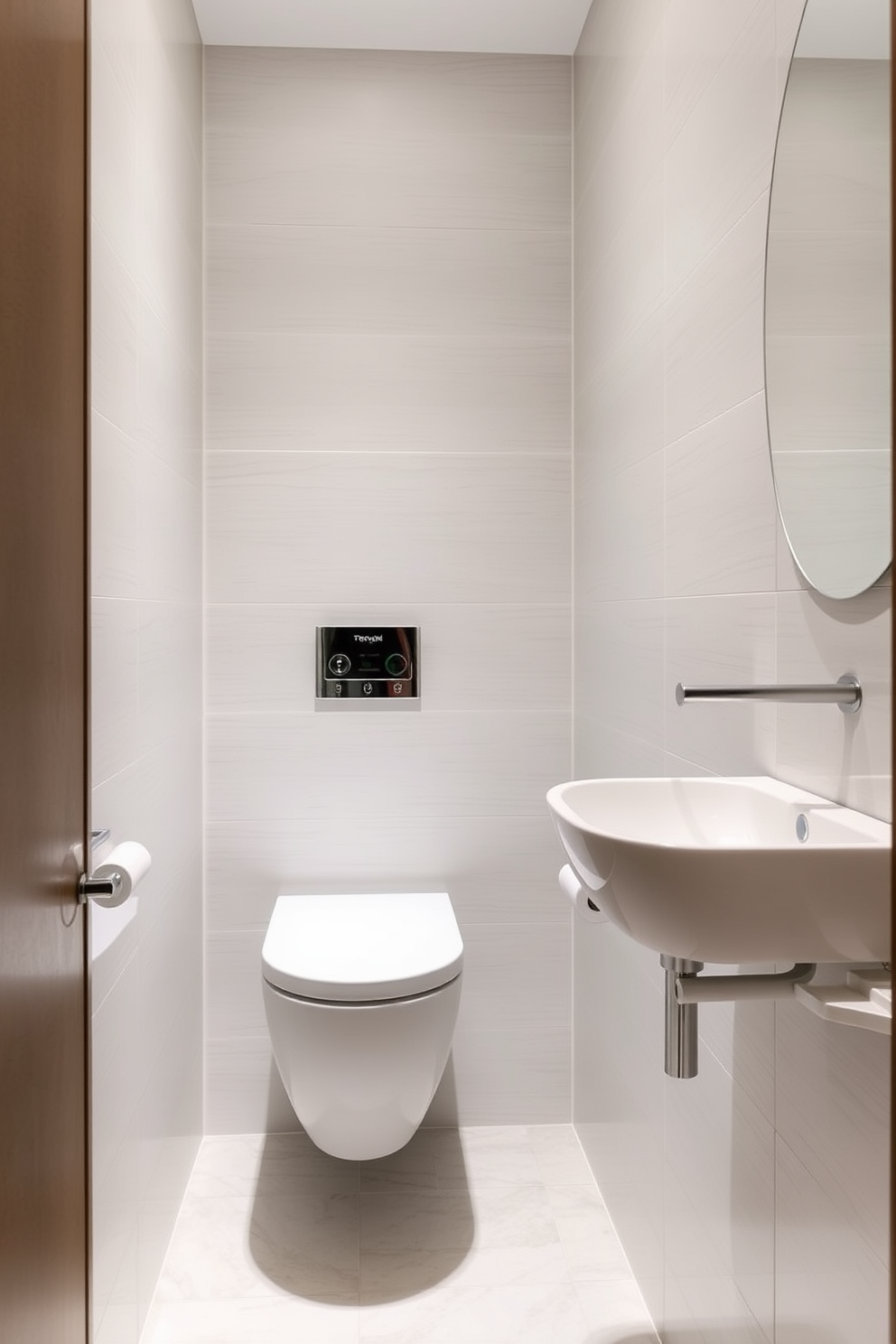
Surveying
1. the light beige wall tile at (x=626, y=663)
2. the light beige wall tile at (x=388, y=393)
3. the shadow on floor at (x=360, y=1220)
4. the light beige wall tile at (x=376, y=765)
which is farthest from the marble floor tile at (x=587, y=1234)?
the light beige wall tile at (x=388, y=393)

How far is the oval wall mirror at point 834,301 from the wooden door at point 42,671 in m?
0.75

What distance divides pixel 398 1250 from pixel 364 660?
1.17m

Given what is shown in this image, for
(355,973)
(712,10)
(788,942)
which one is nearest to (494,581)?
(355,973)

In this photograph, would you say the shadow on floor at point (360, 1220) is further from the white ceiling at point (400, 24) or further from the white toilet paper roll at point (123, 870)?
the white ceiling at point (400, 24)

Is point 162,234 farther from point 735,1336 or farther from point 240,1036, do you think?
point 735,1336

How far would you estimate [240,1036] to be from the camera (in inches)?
87.8

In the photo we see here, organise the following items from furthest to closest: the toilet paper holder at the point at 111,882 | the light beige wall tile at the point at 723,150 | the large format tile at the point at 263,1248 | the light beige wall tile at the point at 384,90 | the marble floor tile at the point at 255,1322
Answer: the light beige wall tile at the point at 384,90
the large format tile at the point at 263,1248
the marble floor tile at the point at 255,1322
the light beige wall tile at the point at 723,150
the toilet paper holder at the point at 111,882

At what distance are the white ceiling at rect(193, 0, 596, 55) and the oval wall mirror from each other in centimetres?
124

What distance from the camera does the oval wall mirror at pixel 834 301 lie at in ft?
2.99

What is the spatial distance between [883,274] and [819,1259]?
989 mm

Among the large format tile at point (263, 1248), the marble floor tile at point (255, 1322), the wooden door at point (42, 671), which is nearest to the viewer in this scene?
the wooden door at point (42, 671)

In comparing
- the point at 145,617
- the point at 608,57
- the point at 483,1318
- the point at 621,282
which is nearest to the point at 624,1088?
the point at 483,1318

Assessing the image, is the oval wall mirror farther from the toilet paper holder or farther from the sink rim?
the toilet paper holder

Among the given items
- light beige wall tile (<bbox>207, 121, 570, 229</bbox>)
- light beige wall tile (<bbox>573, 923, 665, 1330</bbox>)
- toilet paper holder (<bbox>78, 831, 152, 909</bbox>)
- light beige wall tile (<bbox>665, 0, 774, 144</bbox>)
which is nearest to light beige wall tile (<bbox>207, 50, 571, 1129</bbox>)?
light beige wall tile (<bbox>207, 121, 570, 229</bbox>)
